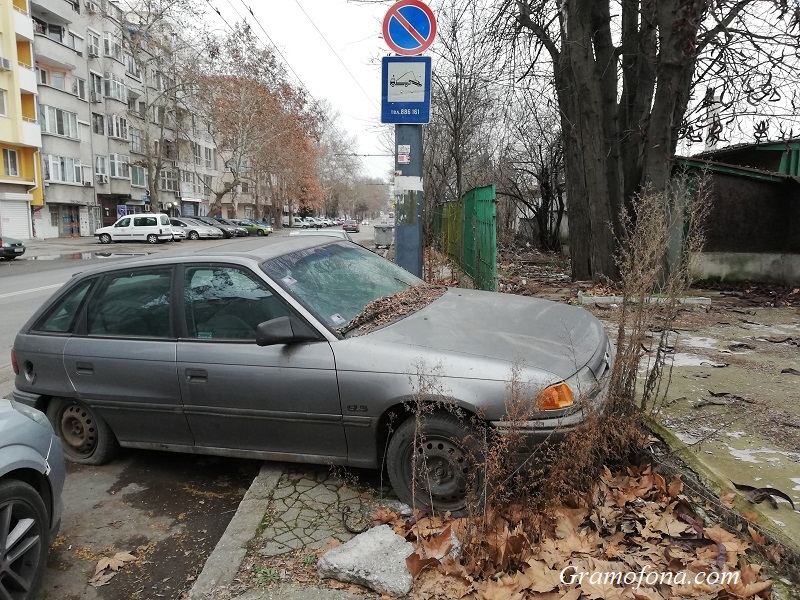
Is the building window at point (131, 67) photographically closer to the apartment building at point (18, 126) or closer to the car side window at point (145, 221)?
the apartment building at point (18, 126)

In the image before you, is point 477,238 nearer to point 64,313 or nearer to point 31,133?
point 64,313

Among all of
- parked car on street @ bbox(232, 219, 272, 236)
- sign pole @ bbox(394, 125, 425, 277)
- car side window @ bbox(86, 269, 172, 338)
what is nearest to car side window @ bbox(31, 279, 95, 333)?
car side window @ bbox(86, 269, 172, 338)

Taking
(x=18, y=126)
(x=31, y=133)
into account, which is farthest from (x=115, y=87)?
(x=18, y=126)

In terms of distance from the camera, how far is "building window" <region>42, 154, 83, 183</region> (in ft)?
113

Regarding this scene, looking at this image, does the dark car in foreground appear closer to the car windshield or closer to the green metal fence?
the car windshield

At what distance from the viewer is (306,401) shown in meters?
3.39

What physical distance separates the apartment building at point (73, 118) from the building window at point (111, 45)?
0.23ft

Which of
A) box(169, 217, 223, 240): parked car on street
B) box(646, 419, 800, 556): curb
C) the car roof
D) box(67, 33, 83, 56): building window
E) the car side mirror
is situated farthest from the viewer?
box(169, 217, 223, 240): parked car on street

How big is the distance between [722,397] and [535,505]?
2.22 m

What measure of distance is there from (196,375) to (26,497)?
1.16 metres

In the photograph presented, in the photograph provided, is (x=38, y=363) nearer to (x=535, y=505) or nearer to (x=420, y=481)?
(x=420, y=481)

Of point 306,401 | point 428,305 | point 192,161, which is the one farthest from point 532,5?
point 192,161

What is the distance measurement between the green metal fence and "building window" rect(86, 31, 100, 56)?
119 ft

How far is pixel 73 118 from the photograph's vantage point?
123 ft
